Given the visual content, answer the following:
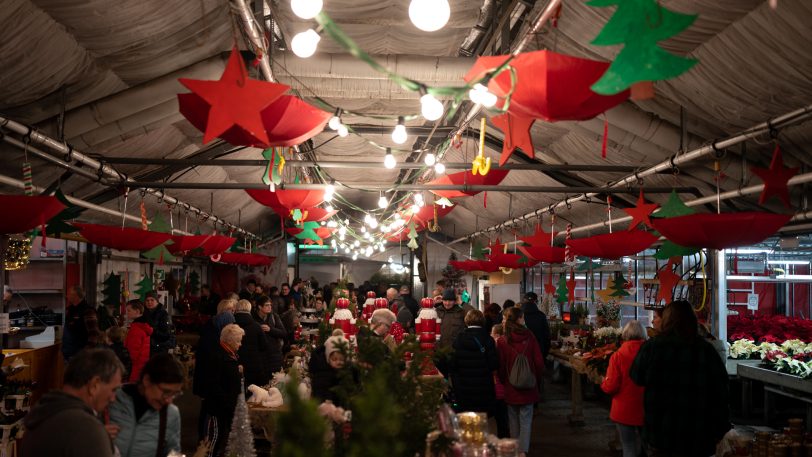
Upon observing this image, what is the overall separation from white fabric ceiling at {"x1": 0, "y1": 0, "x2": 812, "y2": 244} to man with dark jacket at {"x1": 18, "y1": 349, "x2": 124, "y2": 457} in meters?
3.01

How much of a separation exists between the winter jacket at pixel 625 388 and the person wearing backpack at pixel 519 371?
43.6 inches

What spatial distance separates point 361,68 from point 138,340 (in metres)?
4.09

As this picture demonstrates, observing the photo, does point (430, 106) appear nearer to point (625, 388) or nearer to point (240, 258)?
point (625, 388)

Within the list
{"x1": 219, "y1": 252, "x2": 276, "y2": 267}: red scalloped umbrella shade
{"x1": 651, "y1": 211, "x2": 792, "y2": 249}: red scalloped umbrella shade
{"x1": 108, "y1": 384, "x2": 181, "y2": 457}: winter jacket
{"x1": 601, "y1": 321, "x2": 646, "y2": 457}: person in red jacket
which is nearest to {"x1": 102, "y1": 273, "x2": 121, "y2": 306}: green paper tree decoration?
{"x1": 219, "y1": 252, "x2": 276, "y2": 267}: red scalloped umbrella shade

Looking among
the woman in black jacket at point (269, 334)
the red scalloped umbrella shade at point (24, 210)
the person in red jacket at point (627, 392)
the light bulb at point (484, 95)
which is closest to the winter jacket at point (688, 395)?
the person in red jacket at point (627, 392)

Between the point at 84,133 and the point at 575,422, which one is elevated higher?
the point at 84,133

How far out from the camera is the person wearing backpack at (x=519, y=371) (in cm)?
707

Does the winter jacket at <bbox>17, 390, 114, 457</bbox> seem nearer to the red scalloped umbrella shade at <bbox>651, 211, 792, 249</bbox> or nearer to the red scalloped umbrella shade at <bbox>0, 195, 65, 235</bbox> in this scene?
the red scalloped umbrella shade at <bbox>0, 195, 65, 235</bbox>

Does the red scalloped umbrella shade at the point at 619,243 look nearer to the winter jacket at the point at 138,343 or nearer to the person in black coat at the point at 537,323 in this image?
the person in black coat at the point at 537,323

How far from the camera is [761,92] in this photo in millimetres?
5863

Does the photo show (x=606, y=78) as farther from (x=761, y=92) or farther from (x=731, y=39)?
(x=761, y=92)

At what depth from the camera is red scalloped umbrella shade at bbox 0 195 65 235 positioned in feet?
15.3

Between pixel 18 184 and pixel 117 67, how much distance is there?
Answer: 1.36 m

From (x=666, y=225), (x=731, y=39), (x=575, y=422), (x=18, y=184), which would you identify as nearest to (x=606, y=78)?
(x=666, y=225)
